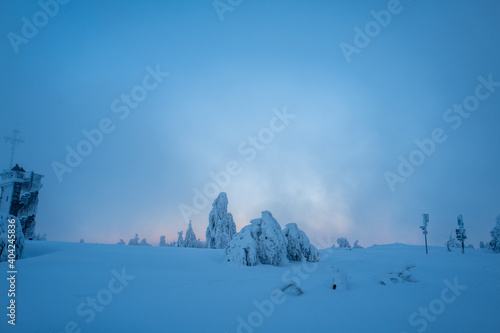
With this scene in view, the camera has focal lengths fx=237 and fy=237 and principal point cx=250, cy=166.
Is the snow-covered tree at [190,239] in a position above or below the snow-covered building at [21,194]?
below

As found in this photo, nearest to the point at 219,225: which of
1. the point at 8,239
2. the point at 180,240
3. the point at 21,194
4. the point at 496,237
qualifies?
the point at 180,240

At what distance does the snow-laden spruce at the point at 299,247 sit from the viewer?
17.5m

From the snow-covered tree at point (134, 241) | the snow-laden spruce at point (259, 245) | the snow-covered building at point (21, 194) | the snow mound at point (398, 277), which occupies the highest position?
the snow-covered building at point (21, 194)

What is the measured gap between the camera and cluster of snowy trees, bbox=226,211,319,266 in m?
13.8

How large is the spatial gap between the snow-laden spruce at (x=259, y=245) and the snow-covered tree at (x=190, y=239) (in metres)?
24.4

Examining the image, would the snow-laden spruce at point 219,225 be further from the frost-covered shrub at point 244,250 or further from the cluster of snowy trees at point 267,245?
the frost-covered shrub at point 244,250

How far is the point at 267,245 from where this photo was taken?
584 inches

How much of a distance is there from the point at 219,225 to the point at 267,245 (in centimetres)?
1766

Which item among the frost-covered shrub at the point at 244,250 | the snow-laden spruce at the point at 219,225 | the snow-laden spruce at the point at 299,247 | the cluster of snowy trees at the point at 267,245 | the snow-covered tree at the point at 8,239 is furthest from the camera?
the snow-laden spruce at the point at 219,225

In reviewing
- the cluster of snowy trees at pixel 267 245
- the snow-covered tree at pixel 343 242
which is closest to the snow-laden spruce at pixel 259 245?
the cluster of snowy trees at pixel 267 245

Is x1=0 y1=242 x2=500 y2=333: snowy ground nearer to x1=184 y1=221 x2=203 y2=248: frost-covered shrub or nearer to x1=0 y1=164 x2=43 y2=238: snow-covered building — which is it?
x1=0 y1=164 x2=43 y2=238: snow-covered building

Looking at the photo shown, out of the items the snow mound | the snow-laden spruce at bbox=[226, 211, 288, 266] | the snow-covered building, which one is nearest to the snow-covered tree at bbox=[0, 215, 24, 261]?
the snow-covered building

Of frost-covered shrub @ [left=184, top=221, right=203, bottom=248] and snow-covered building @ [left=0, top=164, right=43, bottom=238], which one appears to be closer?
snow-covered building @ [left=0, top=164, right=43, bottom=238]

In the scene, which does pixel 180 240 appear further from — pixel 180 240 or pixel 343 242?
pixel 343 242
